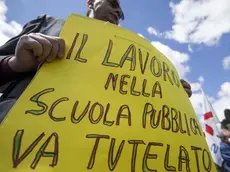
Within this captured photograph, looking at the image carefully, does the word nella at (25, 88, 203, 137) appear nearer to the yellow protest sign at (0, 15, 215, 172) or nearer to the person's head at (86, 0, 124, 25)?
the yellow protest sign at (0, 15, 215, 172)

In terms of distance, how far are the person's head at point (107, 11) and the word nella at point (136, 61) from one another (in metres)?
0.31

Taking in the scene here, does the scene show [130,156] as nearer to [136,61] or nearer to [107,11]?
[136,61]

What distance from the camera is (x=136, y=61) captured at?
0.68m

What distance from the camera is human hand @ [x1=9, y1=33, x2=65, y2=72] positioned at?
55 centimetres

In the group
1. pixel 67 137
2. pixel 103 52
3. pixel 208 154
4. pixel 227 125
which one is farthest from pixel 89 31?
pixel 227 125

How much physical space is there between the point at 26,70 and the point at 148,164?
36cm

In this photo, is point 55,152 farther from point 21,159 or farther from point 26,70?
point 26,70

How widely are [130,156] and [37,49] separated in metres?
0.30

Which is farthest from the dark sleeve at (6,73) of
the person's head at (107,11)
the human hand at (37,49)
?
the person's head at (107,11)

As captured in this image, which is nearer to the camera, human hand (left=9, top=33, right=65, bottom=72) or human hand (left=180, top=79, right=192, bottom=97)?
human hand (left=9, top=33, right=65, bottom=72)

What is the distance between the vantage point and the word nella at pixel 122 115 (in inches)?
20.1

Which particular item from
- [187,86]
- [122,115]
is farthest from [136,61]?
[187,86]

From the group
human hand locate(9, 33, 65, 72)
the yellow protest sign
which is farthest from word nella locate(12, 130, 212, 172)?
human hand locate(9, 33, 65, 72)

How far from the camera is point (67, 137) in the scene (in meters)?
0.48
